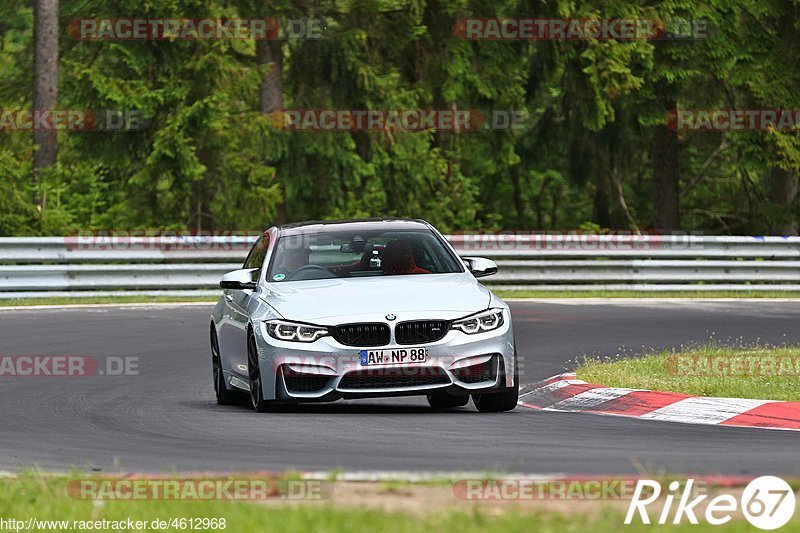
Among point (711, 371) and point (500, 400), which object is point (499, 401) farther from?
point (711, 371)

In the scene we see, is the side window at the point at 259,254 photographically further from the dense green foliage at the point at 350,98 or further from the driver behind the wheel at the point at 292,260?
the dense green foliage at the point at 350,98

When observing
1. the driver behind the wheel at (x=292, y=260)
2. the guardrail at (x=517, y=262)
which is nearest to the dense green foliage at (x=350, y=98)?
the guardrail at (x=517, y=262)

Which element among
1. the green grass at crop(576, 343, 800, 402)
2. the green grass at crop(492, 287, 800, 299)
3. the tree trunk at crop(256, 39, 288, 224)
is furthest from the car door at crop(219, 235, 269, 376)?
the tree trunk at crop(256, 39, 288, 224)

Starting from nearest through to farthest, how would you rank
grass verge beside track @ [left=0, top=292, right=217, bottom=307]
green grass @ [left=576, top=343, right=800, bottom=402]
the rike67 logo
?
the rike67 logo, green grass @ [left=576, top=343, right=800, bottom=402], grass verge beside track @ [left=0, top=292, right=217, bottom=307]

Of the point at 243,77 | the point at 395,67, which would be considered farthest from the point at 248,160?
the point at 395,67

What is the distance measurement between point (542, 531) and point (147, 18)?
90.2 feet

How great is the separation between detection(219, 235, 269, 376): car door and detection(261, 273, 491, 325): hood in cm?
35

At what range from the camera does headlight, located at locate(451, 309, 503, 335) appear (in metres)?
11.9

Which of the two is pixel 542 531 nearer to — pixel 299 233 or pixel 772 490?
pixel 772 490

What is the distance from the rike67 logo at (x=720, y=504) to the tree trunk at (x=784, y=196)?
31.1m

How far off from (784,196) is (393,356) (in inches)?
1195

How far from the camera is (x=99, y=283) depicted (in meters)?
26.5

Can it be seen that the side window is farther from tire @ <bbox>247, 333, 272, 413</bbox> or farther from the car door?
tire @ <bbox>247, 333, 272, 413</bbox>

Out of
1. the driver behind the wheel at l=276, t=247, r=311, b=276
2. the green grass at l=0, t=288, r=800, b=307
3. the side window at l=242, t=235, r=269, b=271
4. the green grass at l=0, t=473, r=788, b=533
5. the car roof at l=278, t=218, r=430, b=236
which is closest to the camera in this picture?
the green grass at l=0, t=473, r=788, b=533
